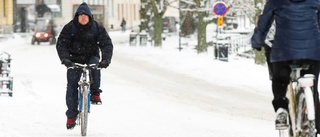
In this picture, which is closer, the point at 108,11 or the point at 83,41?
the point at 83,41

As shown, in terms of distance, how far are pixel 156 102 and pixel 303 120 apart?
858cm

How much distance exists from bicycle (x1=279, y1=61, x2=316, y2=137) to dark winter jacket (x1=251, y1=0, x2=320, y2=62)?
0.46 feet

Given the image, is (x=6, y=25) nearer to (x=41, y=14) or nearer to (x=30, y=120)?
(x=41, y=14)

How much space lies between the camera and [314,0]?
6.70 m

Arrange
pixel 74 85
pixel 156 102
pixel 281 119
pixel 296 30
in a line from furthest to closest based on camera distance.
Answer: pixel 156 102 < pixel 74 85 < pixel 281 119 < pixel 296 30

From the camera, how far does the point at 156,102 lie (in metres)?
15.2

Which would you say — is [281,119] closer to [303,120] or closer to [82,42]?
[303,120]

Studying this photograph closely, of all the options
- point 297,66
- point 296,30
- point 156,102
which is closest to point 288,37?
point 296,30

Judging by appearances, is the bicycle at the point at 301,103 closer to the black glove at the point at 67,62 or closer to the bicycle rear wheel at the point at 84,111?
the bicycle rear wheel at the point at 84,111

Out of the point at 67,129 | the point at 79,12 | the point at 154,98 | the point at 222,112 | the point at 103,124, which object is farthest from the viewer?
the point at 154,98

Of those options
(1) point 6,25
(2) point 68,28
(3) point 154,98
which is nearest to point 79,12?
(2) point 68,28

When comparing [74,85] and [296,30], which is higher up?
[296,30]

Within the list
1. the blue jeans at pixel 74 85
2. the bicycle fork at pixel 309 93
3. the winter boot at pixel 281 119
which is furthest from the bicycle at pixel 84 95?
the bicycle fork at pixel 309 93

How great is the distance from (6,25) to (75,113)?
188ft
